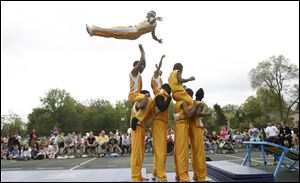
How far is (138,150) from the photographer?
20.1ft

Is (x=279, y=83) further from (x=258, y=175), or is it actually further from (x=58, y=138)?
(x=258, y=175)

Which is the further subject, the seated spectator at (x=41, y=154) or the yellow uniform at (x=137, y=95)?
the seated spectator at (x=41, y=154)

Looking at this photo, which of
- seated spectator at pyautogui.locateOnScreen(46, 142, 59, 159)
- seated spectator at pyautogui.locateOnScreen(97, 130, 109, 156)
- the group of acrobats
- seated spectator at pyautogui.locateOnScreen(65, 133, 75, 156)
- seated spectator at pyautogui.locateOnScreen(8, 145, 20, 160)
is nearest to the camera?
the group of acrobats

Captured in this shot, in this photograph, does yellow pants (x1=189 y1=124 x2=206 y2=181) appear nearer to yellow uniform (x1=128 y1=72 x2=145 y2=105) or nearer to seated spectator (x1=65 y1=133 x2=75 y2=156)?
yellow uniform (x1=128 y1=72 x2=145 y2=105)

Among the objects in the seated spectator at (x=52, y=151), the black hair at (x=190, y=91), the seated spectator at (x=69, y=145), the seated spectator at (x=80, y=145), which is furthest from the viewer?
the seated spectator at (x=69, y=145)

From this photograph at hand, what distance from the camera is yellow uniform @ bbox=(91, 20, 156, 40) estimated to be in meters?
6.57

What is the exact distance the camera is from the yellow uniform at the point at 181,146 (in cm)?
605

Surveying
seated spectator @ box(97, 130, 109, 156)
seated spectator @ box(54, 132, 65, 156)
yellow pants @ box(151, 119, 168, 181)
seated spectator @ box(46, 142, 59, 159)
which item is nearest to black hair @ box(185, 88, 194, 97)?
yellow pants @ box(151, 119, 168, 181)

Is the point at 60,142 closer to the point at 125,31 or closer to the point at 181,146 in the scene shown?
the point at 125,31

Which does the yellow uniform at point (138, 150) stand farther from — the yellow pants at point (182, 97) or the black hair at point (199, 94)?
the black hair at point (199, 94)

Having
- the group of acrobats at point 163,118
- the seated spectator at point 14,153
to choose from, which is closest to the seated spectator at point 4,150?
the seated spectator at point 14,153

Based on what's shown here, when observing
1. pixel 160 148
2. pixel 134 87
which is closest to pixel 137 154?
pixel 160 148

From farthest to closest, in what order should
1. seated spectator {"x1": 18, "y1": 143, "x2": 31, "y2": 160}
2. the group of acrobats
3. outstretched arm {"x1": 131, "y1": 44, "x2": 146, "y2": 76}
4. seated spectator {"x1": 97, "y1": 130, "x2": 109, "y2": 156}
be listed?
seated spectator {"x1": 97, "y1": 130, "x2": 109, "y2": 156} < seated spectator {"x1": 18, "y1": 143, "x2": 31, "y2": 160} < outstretched arm {"x1": 131, "y1": 44, "x2": 146, "y2": 76} < the group of acrobats

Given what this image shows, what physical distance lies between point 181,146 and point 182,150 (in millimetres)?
75
